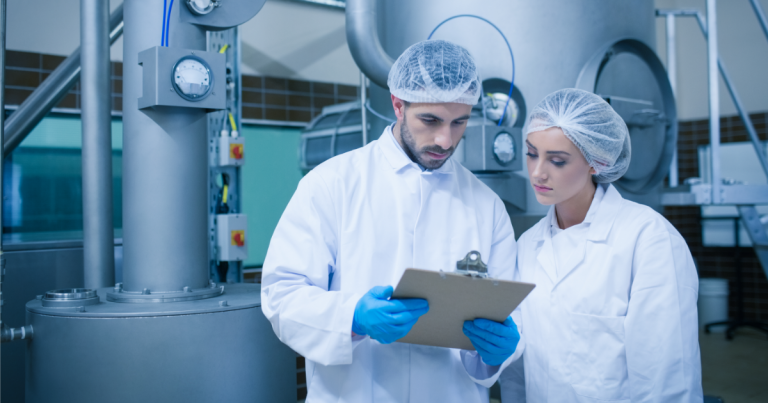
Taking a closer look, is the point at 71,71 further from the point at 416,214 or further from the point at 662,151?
the point at 662,151

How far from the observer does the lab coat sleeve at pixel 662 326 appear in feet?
3.68

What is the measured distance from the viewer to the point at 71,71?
2328 mm

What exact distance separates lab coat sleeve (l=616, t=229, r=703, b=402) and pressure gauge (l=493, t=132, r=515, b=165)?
814mm

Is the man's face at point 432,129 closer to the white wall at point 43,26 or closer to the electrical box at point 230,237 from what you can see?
the electrical box at point 230,237

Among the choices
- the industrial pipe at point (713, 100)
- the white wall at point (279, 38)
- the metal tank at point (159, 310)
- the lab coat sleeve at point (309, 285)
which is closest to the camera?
the lab coat sleeve at point (309, 285)

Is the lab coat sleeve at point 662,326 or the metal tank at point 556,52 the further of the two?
the metal tank at point 556,52

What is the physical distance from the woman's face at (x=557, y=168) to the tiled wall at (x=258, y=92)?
9.09 feet

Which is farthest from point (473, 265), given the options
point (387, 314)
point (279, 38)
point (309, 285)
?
point (279, 38)

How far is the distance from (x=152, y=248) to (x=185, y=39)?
0.59 m

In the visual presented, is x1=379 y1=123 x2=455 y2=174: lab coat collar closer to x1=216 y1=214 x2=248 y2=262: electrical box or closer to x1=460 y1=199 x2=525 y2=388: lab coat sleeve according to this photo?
x1=460 y1=199 x2=525 y2=388: lab coat sleeve

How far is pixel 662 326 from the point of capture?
1.12m

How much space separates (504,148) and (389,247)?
90 cm

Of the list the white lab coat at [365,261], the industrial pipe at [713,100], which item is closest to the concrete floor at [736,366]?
the industrial pipe at [713,100]

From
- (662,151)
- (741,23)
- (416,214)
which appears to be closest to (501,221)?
(416,214)
